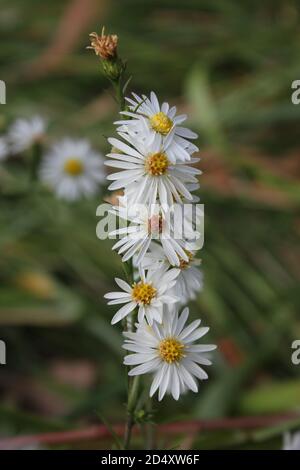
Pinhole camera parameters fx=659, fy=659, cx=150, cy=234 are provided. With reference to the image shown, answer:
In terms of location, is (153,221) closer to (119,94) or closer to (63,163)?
(119,94)

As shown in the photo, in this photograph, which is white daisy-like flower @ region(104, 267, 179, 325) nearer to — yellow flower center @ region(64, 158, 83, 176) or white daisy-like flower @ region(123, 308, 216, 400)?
white daisy-like flower @ region(123, 308, 216, 400)

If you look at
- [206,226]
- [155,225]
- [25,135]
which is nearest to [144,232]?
[155,225]

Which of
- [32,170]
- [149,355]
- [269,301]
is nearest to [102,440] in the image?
[149,355]

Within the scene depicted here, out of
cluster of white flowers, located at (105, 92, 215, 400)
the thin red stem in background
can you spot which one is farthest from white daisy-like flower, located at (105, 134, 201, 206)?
the thin red stem in background

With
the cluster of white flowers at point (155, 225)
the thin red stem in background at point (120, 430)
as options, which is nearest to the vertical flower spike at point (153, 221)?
the cluster of white flowers at point (155, 225)

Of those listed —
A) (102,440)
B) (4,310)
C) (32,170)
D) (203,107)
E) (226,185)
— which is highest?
(203,107)

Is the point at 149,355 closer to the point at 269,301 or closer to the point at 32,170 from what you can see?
the point at 32,170

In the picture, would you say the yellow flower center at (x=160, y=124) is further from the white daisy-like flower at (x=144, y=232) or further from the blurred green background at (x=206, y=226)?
the blurred green background at (x=206, y=226)
